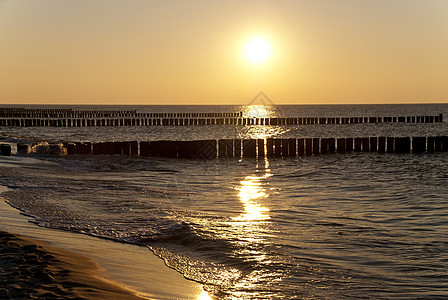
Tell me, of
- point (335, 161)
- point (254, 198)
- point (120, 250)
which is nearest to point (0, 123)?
point (335, 161)

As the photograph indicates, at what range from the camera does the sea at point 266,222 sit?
6.52m

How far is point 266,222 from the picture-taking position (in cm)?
987

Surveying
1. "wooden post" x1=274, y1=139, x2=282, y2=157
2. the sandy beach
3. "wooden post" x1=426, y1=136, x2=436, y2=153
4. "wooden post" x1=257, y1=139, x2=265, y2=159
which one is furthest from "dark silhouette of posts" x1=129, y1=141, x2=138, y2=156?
"wooden post" x1=426, y1=136, x2=436, y2=153

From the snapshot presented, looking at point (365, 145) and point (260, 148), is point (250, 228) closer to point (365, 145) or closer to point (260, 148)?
point (260, 148)

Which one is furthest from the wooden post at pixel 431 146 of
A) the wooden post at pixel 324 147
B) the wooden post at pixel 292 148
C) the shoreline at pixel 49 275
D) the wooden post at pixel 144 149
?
the shoreline at pixel 49 275

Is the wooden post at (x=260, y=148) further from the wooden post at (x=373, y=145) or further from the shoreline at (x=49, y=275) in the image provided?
the shoreline at (x=49, y=275)

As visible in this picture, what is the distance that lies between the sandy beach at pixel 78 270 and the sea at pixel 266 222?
365mm

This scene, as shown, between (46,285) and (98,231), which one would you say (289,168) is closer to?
(98,231)

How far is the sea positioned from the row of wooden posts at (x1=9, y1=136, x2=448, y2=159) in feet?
14.6

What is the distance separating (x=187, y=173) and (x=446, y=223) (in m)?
10.7

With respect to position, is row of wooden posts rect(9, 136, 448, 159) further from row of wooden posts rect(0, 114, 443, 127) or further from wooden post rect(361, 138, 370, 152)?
row of wooden posts rect(0, 114, 443, 127)

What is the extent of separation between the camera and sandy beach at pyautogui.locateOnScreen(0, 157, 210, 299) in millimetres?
5160

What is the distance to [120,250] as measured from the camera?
7.51 meters

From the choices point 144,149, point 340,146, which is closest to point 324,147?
point 340,146
